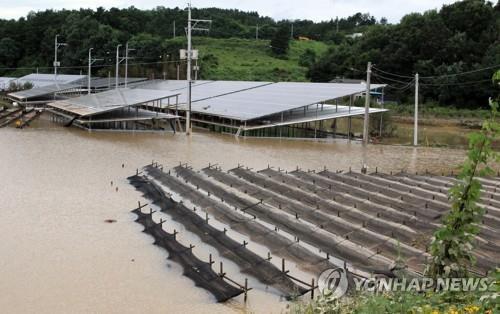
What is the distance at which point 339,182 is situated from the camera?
15.5 meters

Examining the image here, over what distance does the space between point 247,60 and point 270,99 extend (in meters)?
43.7

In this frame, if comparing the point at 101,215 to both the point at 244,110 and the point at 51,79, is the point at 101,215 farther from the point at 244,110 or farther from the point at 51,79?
the point at 51,79

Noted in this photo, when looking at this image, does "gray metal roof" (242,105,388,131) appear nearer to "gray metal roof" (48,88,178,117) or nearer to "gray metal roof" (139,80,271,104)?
"gray metal roof" (48,88,178,117)

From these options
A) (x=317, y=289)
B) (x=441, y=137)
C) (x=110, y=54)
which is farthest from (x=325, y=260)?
(x=110, y=54)

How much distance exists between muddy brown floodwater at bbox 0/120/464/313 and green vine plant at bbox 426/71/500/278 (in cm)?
292

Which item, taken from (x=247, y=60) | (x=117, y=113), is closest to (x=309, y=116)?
(x=117, y=113)

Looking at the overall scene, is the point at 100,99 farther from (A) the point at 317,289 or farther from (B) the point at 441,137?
(A) the point at 317,289

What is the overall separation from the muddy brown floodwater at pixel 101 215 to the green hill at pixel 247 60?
38003 mm

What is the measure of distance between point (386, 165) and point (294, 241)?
40.0 ft

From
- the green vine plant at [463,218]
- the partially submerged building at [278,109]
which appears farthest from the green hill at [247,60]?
the green vine plant at [463,218]

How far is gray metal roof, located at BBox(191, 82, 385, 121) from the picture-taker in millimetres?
28250

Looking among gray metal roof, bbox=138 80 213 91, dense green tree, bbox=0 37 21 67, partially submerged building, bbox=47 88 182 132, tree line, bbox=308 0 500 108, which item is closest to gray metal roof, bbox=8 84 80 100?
gray metal roof, bbox=138 80 213 91

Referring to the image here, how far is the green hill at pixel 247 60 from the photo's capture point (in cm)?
6494

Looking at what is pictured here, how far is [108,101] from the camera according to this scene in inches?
1314
